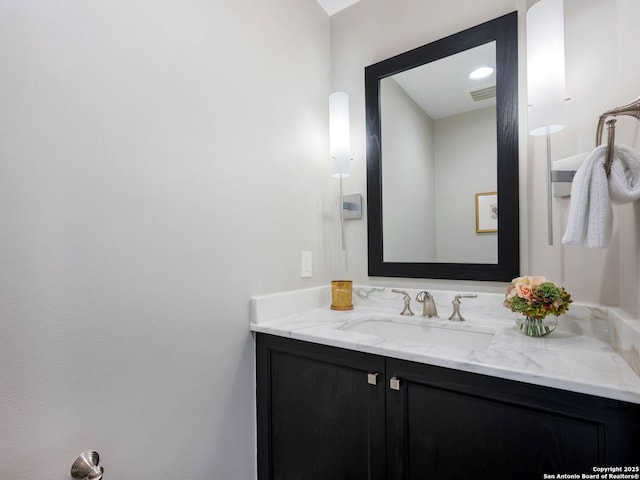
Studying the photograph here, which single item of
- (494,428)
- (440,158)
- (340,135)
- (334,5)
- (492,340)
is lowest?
(494,428)

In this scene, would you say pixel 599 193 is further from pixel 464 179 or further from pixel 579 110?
pixel 464 179

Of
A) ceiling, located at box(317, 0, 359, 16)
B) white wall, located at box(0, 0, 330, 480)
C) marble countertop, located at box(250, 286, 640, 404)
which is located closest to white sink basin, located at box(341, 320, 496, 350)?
marble countertop, located at box(250, 286, 640, 404)

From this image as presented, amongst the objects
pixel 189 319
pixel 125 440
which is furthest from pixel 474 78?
pixel 125 440

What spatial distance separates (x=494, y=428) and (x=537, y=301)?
0.41 meters

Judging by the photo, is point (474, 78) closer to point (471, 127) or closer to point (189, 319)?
point (471, 127)

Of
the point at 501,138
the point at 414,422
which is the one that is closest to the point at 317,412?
the point at 414,422

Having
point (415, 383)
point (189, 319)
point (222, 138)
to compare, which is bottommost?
point (415, 383)

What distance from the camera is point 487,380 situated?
0.80m

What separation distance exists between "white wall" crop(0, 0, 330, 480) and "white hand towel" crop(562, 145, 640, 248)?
3.32ft

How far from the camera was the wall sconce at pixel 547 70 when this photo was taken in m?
1.02

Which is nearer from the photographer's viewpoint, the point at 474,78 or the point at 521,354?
the point at 521,354

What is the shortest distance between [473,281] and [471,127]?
2.09 feet

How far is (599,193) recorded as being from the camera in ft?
2.64

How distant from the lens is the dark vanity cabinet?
2.31ft
